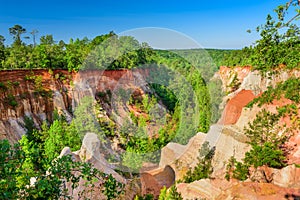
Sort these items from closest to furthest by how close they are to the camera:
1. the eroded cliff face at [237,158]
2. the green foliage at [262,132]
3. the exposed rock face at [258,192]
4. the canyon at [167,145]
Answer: the exposed rock face at [258,192] < the eroded cliff face at [237,158] < the canyon at [167,145] < the green foliage at [262,132]

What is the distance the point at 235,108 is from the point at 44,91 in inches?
526

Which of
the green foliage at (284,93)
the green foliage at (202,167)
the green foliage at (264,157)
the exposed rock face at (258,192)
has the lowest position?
the green foliage at (202,167)

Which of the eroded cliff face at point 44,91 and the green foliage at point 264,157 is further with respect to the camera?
the eroded cliff face at point 44,91

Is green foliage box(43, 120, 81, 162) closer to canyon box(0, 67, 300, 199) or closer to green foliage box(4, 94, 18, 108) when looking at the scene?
canyon box(0, 67, 300, 199)

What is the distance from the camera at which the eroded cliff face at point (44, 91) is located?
45.2 feet

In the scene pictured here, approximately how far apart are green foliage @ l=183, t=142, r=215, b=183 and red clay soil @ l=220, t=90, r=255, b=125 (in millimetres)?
6108

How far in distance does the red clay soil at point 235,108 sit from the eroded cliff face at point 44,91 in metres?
7.45

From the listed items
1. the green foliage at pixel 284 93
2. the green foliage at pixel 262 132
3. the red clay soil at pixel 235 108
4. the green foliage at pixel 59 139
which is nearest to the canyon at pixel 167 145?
the red clay soil at pixel 235 108

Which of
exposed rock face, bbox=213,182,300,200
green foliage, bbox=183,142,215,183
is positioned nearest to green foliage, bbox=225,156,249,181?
green foliage, bbox=183,142,215,183

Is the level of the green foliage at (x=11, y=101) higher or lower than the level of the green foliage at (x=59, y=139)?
higher

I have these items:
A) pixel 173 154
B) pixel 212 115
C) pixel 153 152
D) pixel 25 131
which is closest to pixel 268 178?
pixel 173 154

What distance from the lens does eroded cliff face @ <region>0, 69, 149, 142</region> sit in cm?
1377

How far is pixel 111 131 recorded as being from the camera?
15.3 meters

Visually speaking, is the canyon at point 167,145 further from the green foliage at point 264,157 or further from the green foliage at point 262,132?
the green foliage at point 262,132
